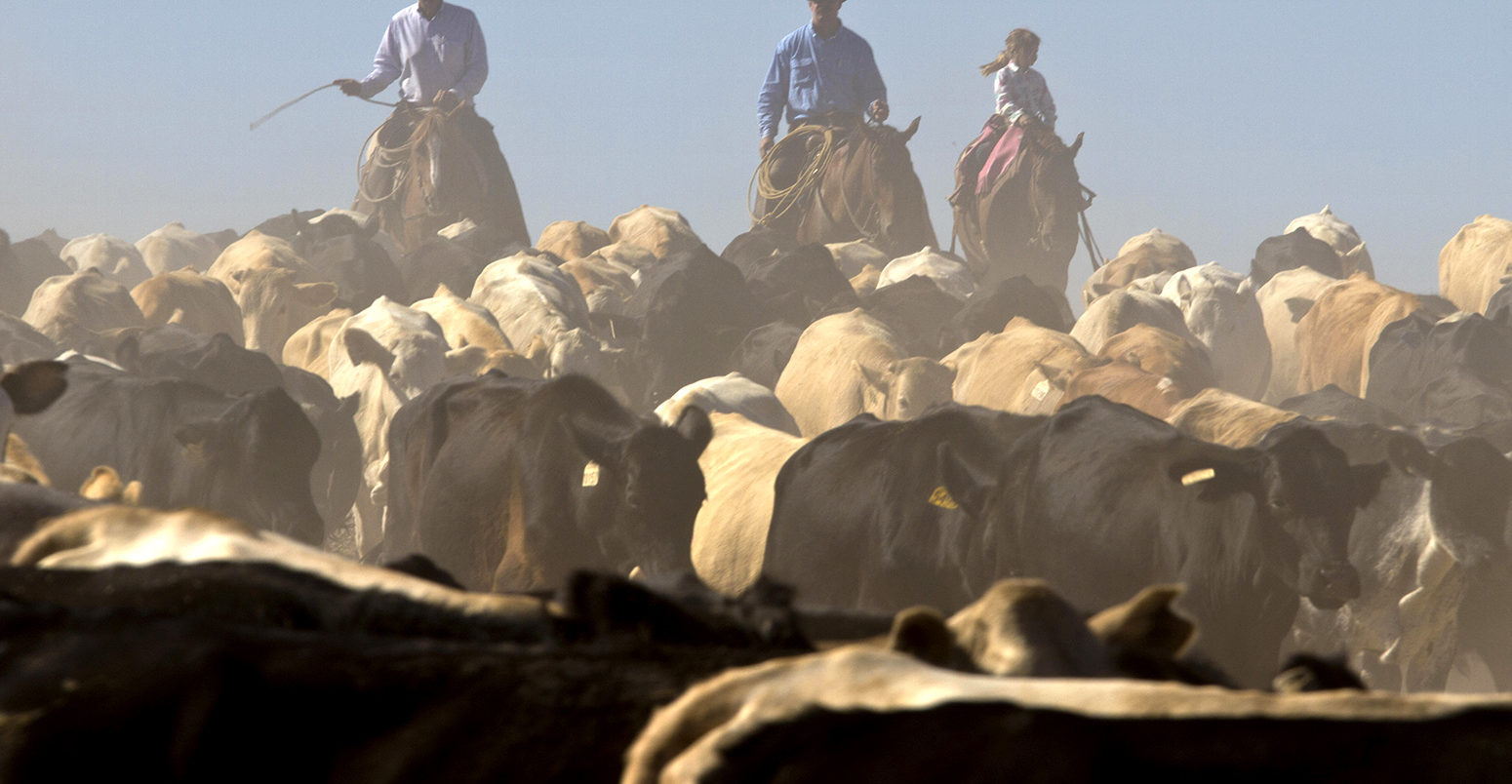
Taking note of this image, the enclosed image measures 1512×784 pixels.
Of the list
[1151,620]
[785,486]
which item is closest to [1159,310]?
[785,486]

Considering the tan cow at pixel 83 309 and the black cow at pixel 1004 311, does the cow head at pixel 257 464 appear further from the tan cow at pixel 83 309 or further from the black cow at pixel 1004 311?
the black cow at pixel 1004 311

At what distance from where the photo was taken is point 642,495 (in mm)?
8102

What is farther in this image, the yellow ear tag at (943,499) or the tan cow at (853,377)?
the tan cow at (853,377)

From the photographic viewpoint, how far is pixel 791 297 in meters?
19.2

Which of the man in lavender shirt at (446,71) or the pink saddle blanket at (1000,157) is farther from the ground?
the man in lavender shirt at (446,71)

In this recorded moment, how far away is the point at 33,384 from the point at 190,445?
448 centimetres

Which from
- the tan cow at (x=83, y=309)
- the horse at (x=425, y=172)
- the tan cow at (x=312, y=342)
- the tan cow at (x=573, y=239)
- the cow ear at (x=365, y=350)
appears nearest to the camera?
the cow ear at (x=365, y=350)

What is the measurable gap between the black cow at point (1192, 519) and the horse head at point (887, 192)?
14.8m

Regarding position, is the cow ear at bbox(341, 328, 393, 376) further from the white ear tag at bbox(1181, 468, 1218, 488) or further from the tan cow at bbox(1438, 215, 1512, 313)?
the tan cow at bbox(1438, 215, 1512, 313)

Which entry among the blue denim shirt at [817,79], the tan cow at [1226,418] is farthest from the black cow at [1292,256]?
the tan cow at [1226,418]

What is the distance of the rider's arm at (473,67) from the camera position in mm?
24031

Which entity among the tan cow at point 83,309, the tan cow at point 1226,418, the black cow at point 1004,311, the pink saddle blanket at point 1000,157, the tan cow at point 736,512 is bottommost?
the tan cow at point 736,512

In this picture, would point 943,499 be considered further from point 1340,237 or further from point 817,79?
point 1340,237

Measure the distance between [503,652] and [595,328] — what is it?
16844 millimetres
